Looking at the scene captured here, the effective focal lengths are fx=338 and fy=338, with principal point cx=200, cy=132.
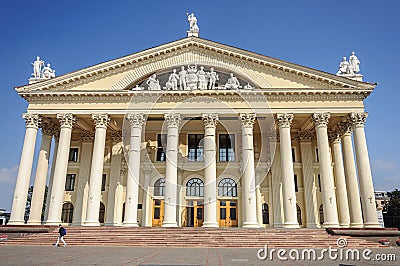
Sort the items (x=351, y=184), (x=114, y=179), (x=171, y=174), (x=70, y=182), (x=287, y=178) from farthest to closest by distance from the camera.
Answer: (x=70, y=182) < (x=114, y=179) < (x=351, y=184) < (x=171, y=174) < (x=287, y=178)

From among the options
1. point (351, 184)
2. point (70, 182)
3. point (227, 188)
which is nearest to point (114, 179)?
point (70, 182)

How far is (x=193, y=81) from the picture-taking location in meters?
31.8

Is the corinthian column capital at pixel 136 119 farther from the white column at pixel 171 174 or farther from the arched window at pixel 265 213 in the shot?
the arched window at pixel 265 213

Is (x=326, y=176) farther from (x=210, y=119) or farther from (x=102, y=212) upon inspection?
(x=102, y=212)

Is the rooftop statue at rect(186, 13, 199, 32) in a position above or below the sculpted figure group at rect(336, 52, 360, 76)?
above

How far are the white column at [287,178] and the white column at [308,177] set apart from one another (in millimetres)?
6259

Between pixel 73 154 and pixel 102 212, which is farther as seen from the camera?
pixel 73 154

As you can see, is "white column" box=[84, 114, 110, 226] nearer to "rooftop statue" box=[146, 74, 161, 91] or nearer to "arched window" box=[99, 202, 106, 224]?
"rooftop statue" box=[146, 74, 161, 91]

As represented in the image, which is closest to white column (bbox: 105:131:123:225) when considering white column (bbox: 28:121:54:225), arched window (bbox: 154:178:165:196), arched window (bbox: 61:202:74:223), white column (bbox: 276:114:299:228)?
arched window (bbox: 154:178:165:196)

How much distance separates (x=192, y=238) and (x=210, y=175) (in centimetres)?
672

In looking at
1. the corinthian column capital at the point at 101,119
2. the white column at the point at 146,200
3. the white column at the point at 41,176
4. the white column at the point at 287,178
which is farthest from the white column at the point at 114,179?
the white column at the point at 287,178

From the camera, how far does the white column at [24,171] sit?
29312mm

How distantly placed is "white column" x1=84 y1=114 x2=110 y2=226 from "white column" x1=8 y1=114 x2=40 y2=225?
5.59m

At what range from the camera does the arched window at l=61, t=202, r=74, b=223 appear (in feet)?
118
